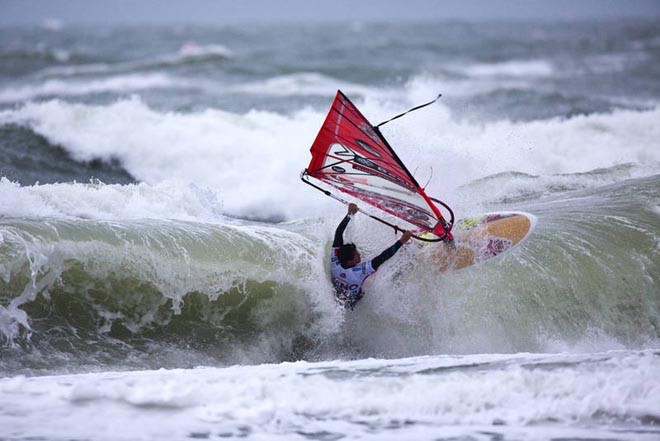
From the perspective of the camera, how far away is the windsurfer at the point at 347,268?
6.65m

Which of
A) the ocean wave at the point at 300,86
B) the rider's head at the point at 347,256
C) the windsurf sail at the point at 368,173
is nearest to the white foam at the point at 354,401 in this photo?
the rider's head at the point at 347,256

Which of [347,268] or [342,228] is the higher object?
[342,228]

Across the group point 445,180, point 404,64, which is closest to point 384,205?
point 445,180

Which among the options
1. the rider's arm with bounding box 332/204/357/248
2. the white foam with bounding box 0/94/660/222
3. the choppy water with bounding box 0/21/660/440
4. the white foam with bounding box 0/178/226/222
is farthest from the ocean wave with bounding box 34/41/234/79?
the rider's arm with bounding box 332/204/357/248

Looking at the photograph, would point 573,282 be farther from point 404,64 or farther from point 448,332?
point 404,64

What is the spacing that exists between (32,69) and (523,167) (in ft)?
61.1

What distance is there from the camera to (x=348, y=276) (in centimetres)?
669

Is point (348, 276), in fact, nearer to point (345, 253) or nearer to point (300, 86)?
point (345, 253)

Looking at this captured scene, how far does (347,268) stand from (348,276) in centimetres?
7

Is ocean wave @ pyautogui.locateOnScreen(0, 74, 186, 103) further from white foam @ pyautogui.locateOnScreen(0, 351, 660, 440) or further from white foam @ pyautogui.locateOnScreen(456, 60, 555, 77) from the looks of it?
white foam @ pyautogui.locateOnScreen(0, 351, 660, 440)

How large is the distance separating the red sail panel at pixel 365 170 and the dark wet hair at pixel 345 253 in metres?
0.44

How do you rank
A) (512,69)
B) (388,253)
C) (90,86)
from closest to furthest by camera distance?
(388,253)
(90,86)
(512,69)

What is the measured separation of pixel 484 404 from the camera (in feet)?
16.1

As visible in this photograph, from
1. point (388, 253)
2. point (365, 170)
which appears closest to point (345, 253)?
point (388, 253)
